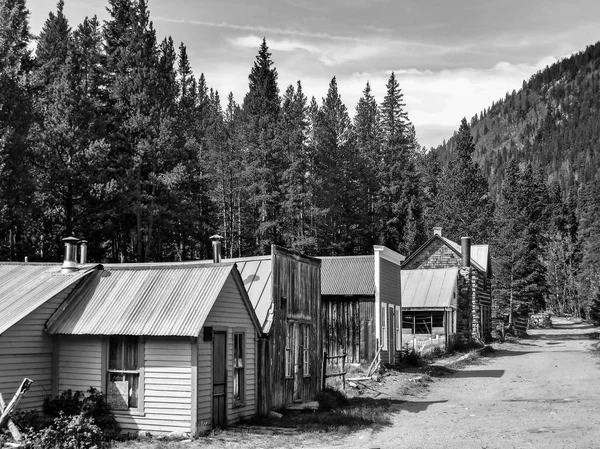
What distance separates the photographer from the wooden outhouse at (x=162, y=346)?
16.0m

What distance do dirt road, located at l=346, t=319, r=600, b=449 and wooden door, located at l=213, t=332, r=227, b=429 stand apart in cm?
308

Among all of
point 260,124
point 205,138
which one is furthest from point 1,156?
point 205,138

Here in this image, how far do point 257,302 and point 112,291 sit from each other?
4.18m

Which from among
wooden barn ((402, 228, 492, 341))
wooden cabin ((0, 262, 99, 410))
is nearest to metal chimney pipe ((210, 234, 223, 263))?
wooden cabin ((0, 262, 99, 410))

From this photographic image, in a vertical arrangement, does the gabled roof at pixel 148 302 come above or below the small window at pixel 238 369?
above

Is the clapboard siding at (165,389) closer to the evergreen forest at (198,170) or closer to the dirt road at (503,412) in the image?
the dirt road at (503,412)

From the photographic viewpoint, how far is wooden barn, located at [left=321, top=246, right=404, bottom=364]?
103ft

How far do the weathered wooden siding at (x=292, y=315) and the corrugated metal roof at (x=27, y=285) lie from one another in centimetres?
516

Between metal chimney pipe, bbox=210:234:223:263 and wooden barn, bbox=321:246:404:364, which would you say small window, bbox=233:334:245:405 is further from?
wooden barn, bbox=321:246:404:364

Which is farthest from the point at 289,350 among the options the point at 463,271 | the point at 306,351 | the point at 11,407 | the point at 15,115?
the point at 463,271

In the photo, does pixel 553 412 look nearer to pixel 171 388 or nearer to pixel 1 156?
pixel 171 388

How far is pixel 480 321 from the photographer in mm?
53375

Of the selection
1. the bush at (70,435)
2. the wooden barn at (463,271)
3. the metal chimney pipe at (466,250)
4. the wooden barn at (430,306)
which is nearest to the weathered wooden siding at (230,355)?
the bush at (70,435)

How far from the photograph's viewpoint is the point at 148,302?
1717 centimetres
